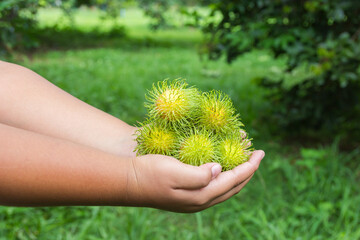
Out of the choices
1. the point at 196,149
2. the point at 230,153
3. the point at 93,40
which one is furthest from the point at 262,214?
the point at 93,40

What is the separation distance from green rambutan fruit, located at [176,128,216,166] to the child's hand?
6cm

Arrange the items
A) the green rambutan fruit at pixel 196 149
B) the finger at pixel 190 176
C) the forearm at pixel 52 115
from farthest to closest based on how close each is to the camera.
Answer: the forearm at pixel 52 115 → the green rambutan fruit at pixel 196 149 → the finger at pixel 190 176

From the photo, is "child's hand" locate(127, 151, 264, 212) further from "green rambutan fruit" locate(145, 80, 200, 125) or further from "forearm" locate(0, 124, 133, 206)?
"green rambutan fruit" locate(145, 80, 200, 125)

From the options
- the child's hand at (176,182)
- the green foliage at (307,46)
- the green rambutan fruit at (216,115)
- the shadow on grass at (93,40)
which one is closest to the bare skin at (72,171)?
the child's hand at (176,182)

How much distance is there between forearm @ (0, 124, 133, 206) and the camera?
43.5 inches

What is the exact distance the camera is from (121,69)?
7516mm

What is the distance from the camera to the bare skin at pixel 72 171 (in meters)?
1.12

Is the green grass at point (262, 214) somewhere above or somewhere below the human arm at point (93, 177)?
above

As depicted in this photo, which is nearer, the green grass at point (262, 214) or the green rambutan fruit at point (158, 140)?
the green rambutan fruit at point (158, 140)

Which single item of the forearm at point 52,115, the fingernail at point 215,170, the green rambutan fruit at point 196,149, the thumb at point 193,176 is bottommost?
the thumb at point 193,176

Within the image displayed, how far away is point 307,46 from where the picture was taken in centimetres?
327

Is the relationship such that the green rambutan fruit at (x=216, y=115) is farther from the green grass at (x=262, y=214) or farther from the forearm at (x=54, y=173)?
the green grass at (x=262, y=214)

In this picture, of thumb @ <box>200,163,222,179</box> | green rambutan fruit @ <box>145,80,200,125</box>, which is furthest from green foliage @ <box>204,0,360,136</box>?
thumb @ <box>200,163,222,179</box>

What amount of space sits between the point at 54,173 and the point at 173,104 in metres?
0.46
